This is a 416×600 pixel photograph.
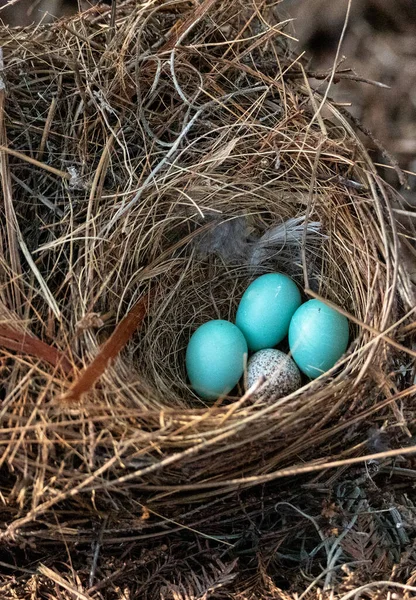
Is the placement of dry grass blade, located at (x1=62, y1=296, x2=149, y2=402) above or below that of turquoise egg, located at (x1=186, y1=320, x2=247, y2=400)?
above

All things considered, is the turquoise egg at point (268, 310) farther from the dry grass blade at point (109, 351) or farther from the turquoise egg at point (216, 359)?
the dry grass blade at point (109, 351)

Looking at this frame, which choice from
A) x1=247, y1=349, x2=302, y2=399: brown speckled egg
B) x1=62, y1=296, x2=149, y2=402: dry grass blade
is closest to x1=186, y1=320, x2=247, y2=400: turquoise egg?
x1=247, y1=349, x2=302, y2=399: brown speckled egg

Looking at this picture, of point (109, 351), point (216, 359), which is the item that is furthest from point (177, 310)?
point (109, 351)

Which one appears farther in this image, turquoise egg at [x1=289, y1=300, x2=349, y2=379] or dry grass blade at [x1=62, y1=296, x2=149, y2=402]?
turquoise egg at [x1=289, y1=300, x2=349, y2=379]

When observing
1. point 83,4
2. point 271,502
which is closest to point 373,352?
point 271,502

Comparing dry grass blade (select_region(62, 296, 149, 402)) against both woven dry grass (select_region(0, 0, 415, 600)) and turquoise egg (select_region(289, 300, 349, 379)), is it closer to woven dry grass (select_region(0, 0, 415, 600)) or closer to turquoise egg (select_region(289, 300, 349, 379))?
woven dry grass (select_region(0, 0, 415, 600))

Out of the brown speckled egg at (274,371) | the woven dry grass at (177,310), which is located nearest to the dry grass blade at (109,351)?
the woven dry grass at (177,310)
